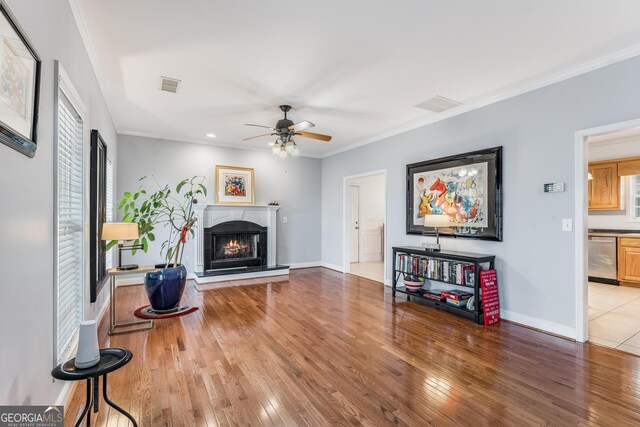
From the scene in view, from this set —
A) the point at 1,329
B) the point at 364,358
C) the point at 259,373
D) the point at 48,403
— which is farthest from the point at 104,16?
the point at 364,358

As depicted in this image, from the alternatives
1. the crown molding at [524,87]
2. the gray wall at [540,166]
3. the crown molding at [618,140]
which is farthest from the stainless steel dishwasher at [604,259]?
the crown molding at [524,87]

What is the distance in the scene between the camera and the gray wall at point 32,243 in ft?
4.25

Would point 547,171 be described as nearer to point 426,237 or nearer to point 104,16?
point 426,237

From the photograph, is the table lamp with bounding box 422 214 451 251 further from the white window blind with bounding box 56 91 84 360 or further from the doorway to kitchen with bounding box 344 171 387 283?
the white window blind with bounding box 56 91 84 360

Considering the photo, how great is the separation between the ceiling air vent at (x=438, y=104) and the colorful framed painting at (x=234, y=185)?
3937 millimetres

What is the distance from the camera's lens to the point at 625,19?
245 centimetres

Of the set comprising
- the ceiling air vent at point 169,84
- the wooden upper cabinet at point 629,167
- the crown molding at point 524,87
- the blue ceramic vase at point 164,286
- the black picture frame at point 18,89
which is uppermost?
the ceiling air vent at point 169,84

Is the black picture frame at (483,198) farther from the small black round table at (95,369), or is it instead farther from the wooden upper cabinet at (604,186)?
the small black round table at (95,369)

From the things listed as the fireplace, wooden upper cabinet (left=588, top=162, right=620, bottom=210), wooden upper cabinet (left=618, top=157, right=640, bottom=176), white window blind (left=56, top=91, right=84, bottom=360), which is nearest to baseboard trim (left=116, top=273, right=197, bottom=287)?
the fireplace

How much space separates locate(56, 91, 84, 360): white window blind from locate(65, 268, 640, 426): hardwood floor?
0.59 m

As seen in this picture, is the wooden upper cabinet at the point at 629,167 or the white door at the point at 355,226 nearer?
the wooden upper cabinet at the point at 629,167

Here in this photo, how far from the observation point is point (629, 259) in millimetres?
5449

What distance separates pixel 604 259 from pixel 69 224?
8094mm

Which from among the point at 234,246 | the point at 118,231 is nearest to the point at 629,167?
the point at 234,246
